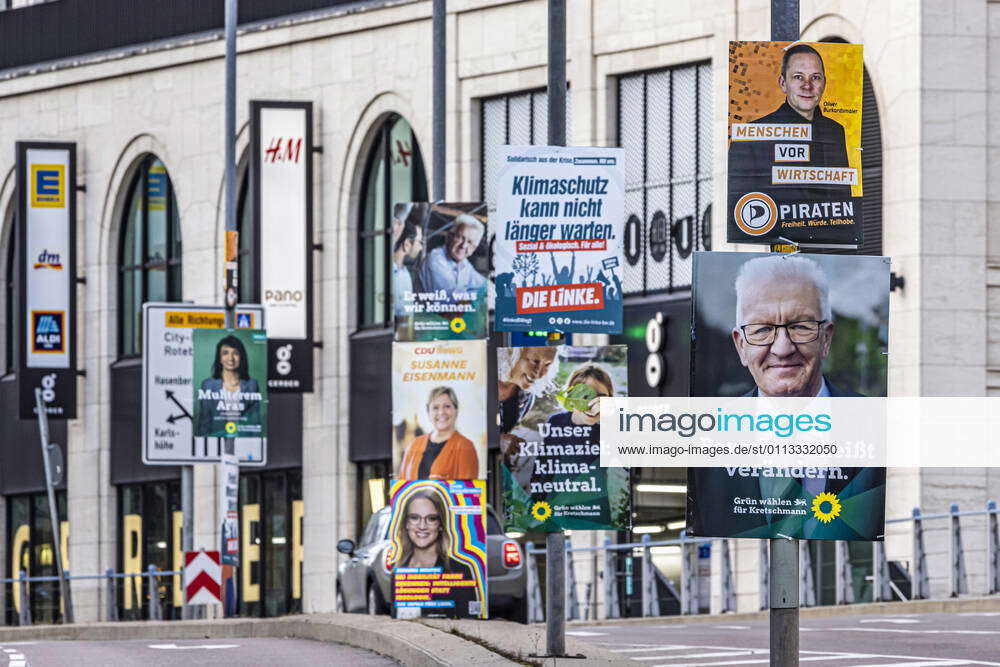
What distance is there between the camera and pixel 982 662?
684 inches

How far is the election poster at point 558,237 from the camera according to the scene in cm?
1587

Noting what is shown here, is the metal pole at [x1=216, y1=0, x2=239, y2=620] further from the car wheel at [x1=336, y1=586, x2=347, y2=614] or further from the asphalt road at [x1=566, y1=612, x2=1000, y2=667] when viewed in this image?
the asphalt road at [x1=566, y1=612, x2=1000, y2=667]

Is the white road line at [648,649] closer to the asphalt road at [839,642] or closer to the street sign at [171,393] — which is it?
the asphalt road at [839,642]

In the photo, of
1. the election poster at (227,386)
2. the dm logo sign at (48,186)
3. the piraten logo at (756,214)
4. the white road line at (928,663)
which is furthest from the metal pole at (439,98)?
the dm logo sign at (48,186)

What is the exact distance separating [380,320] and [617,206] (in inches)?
1084

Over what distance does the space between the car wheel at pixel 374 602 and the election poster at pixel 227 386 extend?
6.66 meters

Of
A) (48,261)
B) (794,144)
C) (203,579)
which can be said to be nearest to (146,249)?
(48,261)

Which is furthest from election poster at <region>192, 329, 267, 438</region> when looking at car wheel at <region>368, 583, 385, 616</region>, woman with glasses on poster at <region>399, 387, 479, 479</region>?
woman with glasses on poster at <region>399, 387, 479, 479</region>

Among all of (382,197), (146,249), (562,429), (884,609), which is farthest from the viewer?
(146,249)

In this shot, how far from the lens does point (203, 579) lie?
3003 cm

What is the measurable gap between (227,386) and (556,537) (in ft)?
54.2

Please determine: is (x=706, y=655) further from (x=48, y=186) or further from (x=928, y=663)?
(x=48, y=186)

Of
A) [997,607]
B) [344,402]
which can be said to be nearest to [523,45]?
[344,402]

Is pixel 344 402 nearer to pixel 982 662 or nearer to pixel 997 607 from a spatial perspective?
pixel 997 607
